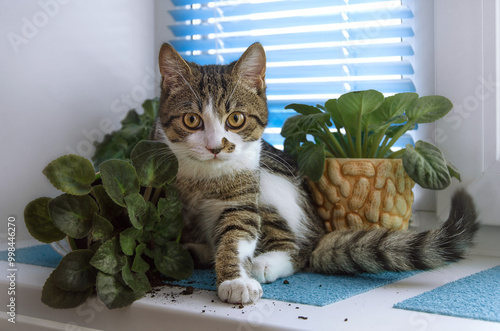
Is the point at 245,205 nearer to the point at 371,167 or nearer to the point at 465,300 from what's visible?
the point at 371,167

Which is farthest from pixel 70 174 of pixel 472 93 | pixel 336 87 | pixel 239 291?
pixel 472 93

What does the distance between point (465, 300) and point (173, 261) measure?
0.60 m

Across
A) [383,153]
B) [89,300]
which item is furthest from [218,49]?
[89,300]

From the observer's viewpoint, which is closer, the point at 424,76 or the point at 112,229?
the point at 112,229

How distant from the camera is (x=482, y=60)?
1295 millimetres

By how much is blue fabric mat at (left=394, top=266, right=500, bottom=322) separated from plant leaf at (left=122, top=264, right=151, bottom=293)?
1.59ft

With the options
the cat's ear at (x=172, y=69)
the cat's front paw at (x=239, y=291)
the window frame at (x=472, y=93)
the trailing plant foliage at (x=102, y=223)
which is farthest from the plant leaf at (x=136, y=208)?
the window frame at (x=472, y=93)

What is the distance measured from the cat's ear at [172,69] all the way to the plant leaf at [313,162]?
368 mm

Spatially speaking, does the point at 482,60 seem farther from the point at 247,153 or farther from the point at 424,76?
the point at 247,153

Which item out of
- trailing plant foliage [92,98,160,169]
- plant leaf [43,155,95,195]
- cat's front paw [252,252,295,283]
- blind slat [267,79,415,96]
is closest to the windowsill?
cat's front paw [252,252,295,283]

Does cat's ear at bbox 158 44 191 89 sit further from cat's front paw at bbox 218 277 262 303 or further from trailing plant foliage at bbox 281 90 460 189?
cat's front paw at bbox 218 277 262 303

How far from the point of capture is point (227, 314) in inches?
31.5

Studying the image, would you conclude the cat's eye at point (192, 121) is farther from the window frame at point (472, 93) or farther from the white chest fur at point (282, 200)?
the window frame at point (472, 93)

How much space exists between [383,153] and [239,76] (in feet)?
1.54
